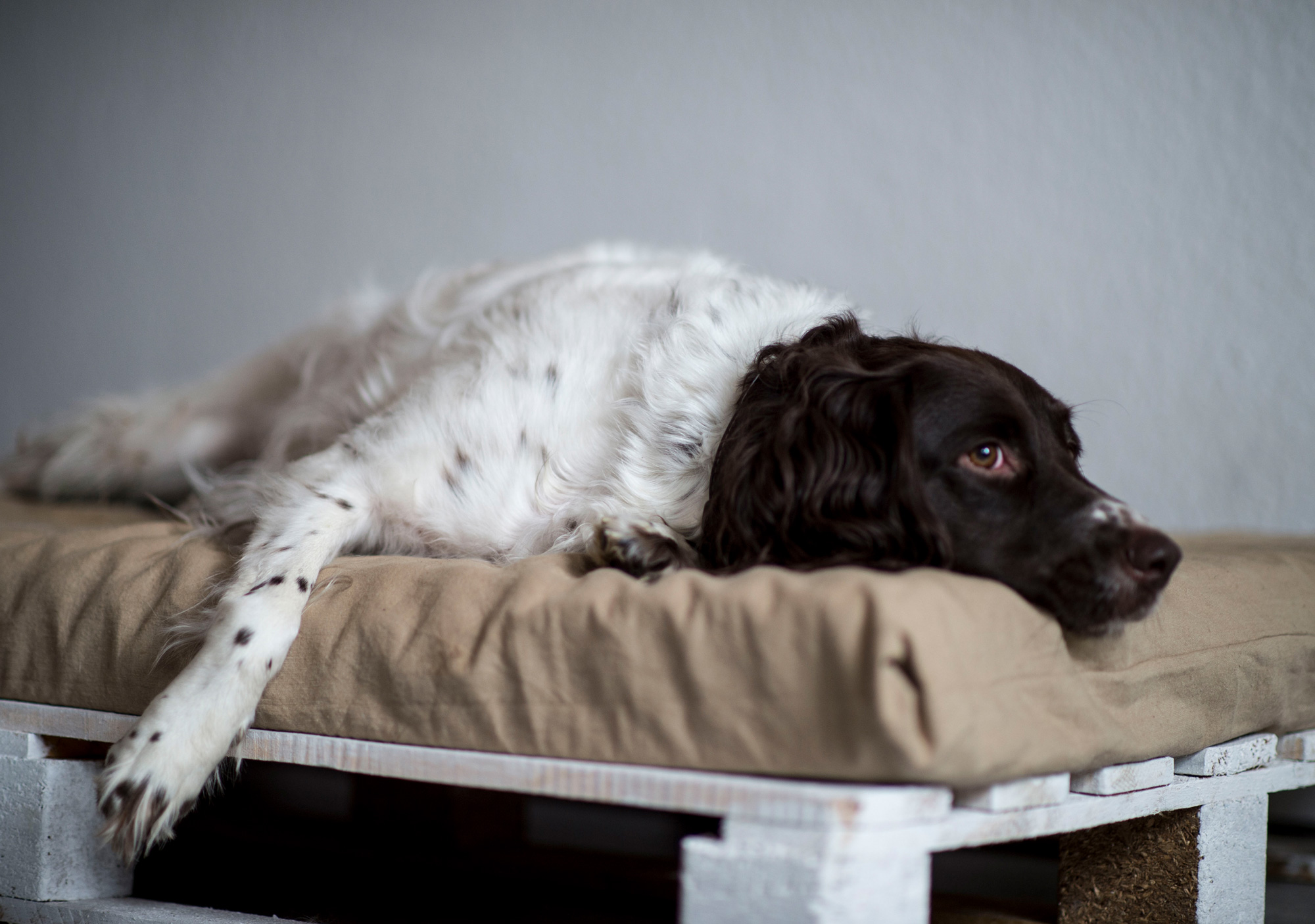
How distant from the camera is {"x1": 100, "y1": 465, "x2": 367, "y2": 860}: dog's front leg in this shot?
129 centimetres

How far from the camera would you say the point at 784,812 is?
1072mm

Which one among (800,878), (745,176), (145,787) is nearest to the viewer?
(800,878)

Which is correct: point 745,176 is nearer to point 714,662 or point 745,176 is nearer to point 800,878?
point 714,662

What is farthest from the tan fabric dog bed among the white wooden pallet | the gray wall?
the gray wall

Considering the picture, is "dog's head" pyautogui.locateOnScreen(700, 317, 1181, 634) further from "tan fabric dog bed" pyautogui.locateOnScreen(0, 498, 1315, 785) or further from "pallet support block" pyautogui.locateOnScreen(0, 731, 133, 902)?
"pallet support block" pyautogui.locateOnScreen(0, 731, 133, 902)

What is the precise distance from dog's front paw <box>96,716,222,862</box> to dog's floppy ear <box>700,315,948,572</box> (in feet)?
2.26

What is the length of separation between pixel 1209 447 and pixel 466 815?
2.14 m

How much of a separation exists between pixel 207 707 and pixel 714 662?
0.65 metres

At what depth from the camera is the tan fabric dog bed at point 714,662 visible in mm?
1071

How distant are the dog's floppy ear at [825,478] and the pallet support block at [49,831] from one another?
0.92 metres

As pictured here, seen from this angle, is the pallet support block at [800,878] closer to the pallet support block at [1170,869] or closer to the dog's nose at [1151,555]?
the dog's nose at [1151,555]

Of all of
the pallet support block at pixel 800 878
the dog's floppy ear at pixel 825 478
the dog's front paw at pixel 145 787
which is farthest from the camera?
the dog's floppy ear at pixel 825 478

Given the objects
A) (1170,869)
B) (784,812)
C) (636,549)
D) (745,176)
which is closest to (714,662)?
(784,812)

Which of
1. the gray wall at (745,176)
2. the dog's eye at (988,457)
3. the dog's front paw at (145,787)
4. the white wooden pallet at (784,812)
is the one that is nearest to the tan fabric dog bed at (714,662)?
the white wooden pallet at (784,812)
